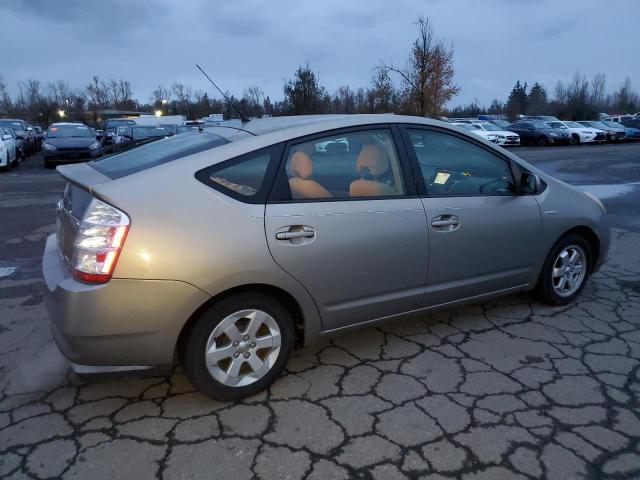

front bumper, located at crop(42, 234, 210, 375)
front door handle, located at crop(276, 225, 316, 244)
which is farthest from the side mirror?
front bumper, located at crop(42, 234, 210, 375)

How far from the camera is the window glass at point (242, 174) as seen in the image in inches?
105

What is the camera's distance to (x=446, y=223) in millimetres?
3238

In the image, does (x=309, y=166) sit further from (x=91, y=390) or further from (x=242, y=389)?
(x=91, y=390)

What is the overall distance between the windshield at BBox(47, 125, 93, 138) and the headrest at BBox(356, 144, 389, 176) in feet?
54.6

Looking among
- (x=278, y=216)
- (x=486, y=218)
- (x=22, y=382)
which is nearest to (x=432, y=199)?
(x=486, y=218)

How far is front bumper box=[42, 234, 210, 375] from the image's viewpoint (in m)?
2.39

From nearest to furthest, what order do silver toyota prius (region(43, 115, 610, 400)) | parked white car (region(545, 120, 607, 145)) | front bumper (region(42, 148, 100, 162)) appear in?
silver toyota prius (region(43, 115, 610, 400)), front bumper (region(42, 148, 100, 162)), parked white car (region(545, 120, 607, 145))

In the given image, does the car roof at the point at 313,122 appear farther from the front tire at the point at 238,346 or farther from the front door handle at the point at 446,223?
the front tire at the point at 238,346

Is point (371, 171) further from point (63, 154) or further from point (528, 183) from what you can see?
point (63, 154)

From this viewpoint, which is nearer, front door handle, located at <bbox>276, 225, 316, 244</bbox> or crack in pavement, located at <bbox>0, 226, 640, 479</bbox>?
crack in pavement, located at <bbox>0, 226, 640, 479</bbox>

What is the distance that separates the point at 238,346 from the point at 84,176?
1.33 meters

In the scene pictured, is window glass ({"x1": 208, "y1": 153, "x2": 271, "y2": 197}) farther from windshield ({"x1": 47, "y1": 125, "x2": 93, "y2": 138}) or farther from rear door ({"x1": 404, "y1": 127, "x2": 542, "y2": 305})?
windshield ({"x1": 47, "y1": 125, "x2": 93, "y2": 138})

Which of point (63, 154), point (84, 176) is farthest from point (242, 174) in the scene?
point (63, 154)

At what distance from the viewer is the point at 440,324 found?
3818mm
